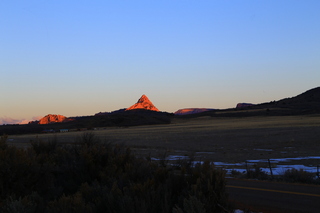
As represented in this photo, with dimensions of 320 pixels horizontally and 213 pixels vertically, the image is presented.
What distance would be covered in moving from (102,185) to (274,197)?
18.0ft

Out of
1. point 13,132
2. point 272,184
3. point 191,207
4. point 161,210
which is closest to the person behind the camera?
point 191,207

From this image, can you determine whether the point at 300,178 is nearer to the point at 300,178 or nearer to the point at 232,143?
the point at 300,178

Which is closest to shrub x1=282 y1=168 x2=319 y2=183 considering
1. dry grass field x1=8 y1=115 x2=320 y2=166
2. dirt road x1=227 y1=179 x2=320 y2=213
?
dirt road x1=227 y1=179 x2=320 y2=213

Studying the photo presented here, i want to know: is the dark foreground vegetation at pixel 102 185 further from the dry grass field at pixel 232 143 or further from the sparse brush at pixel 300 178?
the sparse brush at pixel 300 178

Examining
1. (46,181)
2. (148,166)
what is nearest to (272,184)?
(148,166)

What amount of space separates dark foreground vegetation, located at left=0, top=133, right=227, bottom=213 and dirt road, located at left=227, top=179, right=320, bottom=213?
1.24 metres

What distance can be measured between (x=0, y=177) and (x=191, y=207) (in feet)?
16.5

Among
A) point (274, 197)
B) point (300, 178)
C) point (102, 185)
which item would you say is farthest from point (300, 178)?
point (102, 185)

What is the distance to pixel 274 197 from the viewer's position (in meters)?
12.2

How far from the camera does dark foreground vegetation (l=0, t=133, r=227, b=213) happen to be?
7605 mm

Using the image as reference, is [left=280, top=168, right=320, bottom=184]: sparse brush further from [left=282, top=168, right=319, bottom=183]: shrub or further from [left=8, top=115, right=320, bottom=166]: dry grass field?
[left=8, top=115, right=320, bottom=166]: dry grass field

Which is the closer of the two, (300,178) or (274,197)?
(274,197)

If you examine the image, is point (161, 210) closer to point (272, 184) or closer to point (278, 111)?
point (272, 184)

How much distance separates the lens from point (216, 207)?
28.0 ft
